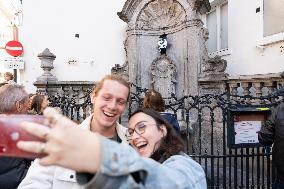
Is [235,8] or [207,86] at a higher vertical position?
[235,8]

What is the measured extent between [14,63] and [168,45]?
489cm

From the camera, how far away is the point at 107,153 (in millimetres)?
896

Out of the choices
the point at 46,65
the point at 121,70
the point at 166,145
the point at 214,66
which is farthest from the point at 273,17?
the point at 166,145

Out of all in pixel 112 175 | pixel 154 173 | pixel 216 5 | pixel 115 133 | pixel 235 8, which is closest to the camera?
pixel 112 175

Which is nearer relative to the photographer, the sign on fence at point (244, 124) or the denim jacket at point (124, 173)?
the denim jacket at point (124, 173)

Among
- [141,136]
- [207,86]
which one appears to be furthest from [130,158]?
[207,86]

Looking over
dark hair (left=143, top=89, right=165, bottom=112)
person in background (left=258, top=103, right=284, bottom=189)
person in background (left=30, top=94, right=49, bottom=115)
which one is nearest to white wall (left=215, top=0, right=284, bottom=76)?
dark hair (left=143, top=89, right=165, bottom=112)

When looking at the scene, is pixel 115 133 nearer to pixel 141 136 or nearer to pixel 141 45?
pixel 141 136

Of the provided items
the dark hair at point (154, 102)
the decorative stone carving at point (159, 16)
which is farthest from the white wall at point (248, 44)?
the dark hair at point (154, 102)

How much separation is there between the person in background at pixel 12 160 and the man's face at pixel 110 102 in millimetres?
827

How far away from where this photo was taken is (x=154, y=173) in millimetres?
1057

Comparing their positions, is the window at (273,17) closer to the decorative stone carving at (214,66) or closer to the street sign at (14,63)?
the decorative stone carving at (214,66)

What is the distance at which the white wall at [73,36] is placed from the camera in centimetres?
1159

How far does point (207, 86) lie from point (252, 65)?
137 centimetres
